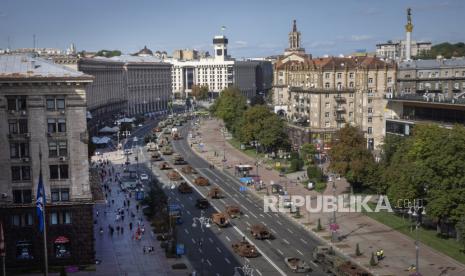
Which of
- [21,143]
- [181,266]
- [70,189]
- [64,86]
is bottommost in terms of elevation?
[181,266]

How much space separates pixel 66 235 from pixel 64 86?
14487mm

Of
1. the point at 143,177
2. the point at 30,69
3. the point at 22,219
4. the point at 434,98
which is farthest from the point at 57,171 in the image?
the point at 434,98

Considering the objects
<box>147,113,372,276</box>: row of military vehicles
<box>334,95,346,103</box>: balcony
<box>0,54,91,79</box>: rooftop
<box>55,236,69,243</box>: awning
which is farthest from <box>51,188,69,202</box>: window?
<box>334,95,346,103</box>: balcony

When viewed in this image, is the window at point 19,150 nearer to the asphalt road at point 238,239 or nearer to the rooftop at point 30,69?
the rooftop at point 30,69

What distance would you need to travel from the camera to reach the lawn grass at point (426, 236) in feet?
216

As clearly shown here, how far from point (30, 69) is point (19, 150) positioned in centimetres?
805

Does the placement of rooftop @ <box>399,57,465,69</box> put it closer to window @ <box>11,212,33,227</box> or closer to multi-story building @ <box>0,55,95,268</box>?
multi-story building @ <box>0,55,95,268</box>

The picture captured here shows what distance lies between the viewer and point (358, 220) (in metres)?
82.1

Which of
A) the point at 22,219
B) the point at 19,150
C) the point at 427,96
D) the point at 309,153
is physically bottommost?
the point at 309,153

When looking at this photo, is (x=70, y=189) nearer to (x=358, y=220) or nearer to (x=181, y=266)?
(x=181, y=266)

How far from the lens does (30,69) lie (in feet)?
209

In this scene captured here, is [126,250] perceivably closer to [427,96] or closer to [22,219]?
[22,219]

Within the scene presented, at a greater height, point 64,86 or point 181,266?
point 64,86

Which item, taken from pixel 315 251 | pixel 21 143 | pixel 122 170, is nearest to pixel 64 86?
pixel 21 143
